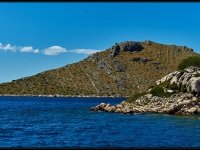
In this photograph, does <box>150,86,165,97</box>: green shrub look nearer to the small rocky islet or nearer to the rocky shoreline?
the small rocky islet

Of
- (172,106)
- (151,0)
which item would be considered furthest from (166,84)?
(151,0)

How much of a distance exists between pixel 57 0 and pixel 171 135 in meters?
29.1

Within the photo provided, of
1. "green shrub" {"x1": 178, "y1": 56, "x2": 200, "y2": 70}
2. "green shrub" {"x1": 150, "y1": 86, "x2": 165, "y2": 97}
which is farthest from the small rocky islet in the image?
"green shrub" {"x1": 178, "y1": 56, "x2": 200, "y2": 70}

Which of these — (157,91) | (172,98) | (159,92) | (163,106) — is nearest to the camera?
(163,106)

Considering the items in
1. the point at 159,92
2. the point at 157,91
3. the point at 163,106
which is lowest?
the point at 163,106

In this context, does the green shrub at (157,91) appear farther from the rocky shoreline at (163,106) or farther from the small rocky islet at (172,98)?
the rocky shoreline at (163,106)

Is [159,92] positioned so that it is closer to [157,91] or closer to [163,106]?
[157,91]

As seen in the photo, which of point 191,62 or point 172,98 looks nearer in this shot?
point 172,98

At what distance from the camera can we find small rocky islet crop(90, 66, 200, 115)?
8550 cm

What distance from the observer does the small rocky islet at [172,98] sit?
85.5m

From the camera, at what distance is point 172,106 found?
3369 inches

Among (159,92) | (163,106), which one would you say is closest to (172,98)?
(163,106)

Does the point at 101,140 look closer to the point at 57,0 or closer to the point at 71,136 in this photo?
the point at 71,136

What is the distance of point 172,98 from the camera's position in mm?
93688
